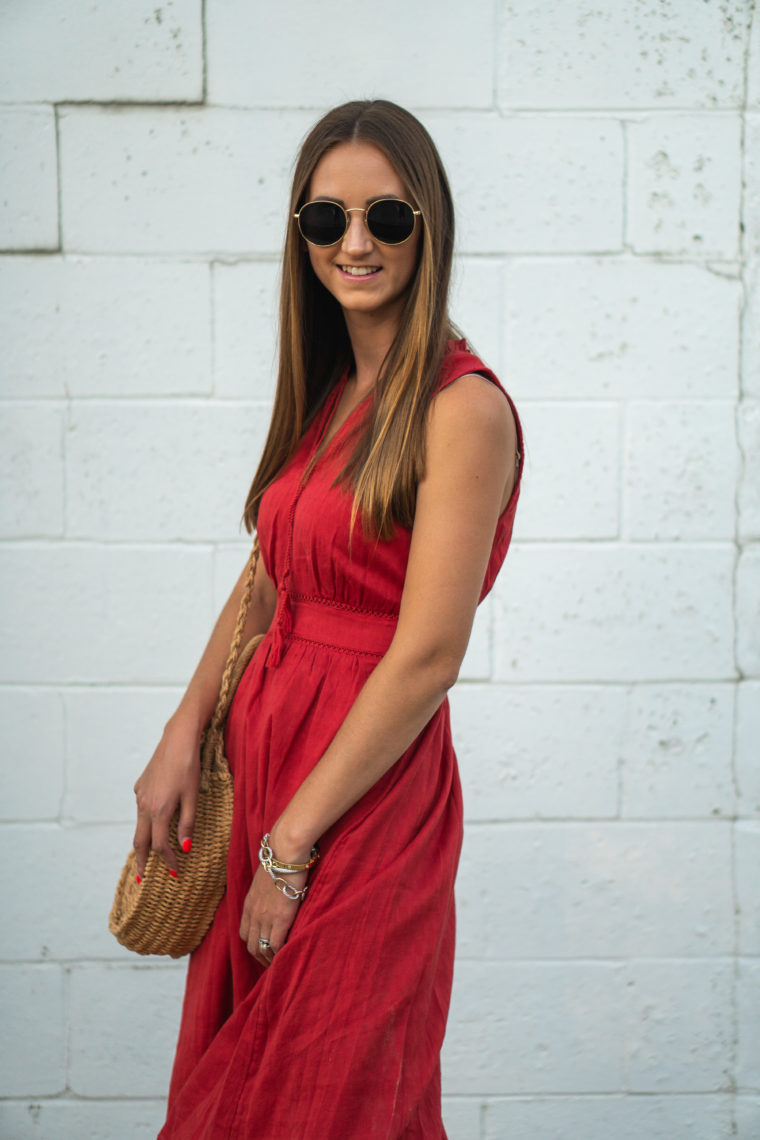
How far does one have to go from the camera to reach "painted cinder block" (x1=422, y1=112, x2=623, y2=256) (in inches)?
86.4

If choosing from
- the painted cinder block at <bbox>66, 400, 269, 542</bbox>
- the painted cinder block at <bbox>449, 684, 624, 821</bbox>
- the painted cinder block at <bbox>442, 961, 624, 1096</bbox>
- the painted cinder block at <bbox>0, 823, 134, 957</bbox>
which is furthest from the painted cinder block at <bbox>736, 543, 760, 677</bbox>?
the painted cinder block at <bbox>0, 823, 134, 957</bbox>

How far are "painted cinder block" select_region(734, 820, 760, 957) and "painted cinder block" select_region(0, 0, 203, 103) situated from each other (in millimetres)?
2067

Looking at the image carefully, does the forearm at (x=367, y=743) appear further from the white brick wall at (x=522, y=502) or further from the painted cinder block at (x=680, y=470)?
the painted cinder block at (x=680, y=470)

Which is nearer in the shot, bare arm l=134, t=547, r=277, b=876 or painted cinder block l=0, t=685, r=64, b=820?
bare arm l=134, t=547, r=277, b=876

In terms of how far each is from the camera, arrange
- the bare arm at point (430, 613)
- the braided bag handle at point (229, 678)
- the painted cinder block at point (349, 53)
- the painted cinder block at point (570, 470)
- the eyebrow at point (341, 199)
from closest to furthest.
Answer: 1. the bare arm at point (430, 613)
2. the eyebrow at point (341, 199)
3. the braided bag handle at point (229, 678)
4. the painted cinder block at point (349, 53)
5. the painted cinder block at point (570, 470)

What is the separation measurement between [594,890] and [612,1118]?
566 mm

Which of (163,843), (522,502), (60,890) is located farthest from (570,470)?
(60,890)

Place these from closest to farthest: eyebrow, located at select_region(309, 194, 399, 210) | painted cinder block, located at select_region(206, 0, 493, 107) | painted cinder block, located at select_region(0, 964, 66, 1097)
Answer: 1. eyebrow, located at select_region(309, 194, 399, 210)
2. painted cinder block, located at select_region(206, 0, 493, 107)
3. painted cinder block, located at select_region(0, 964, 66, 1097)

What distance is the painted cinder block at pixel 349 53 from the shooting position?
7.09 ft

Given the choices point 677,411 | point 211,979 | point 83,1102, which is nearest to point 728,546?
point 677,411

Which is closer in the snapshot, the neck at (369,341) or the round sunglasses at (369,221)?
the round sunglasses at (369,221)

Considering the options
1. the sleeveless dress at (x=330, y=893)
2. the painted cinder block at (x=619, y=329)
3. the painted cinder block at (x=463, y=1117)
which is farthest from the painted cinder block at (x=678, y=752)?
the sleeveless dress at (x=330, y=893)

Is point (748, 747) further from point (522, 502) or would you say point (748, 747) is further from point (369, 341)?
point (369, 341)

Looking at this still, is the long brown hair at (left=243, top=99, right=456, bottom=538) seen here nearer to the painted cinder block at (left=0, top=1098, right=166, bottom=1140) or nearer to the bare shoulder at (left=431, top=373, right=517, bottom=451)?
the bare shoulder at (left=431, top=373, right=517, bottom=451)
